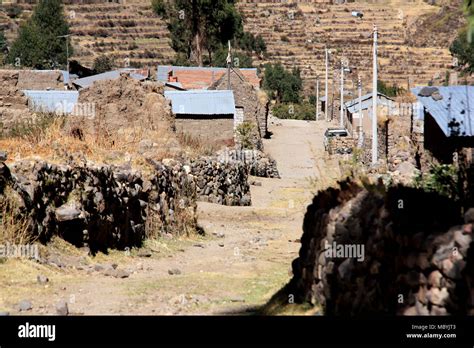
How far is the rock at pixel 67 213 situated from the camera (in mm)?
14984

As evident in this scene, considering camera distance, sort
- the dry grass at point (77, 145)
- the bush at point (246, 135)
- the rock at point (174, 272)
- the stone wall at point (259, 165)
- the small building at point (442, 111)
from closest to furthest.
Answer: the rock at point (174, 272) → the dry grass at point (77, 145) → the small building at point (442, 111) → the stone wall at point (259, 165) → the bush at point (246, 135)

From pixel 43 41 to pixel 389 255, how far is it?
274ft

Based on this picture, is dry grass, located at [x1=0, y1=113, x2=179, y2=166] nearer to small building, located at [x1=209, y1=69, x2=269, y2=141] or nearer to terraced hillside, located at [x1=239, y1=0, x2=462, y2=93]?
small building, located at [x1=209, y1=69, x2=269, y2=141]

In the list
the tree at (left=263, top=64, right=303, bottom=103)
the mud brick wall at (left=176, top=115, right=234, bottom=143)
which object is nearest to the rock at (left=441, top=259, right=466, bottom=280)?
the mud brick wall at (left=176, top=115, right=234, bottom=143)

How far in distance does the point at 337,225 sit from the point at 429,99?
45.4ft

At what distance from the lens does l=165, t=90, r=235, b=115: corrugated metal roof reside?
40.8 metres

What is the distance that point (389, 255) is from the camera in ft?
28.5

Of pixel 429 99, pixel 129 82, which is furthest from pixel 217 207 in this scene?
pixel 429 99

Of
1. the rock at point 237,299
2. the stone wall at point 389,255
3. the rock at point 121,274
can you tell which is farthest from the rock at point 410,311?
the rock at point 121,274

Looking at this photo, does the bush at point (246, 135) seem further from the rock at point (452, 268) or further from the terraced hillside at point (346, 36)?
the terraced hillside at point (346, 36)

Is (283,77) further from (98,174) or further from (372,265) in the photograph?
(372,265)

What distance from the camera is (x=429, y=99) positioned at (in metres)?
23.1

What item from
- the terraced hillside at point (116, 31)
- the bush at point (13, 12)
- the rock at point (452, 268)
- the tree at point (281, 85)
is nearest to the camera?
the rock at point (452, 268)

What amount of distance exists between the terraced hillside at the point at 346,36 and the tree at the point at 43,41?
27.7 metres
